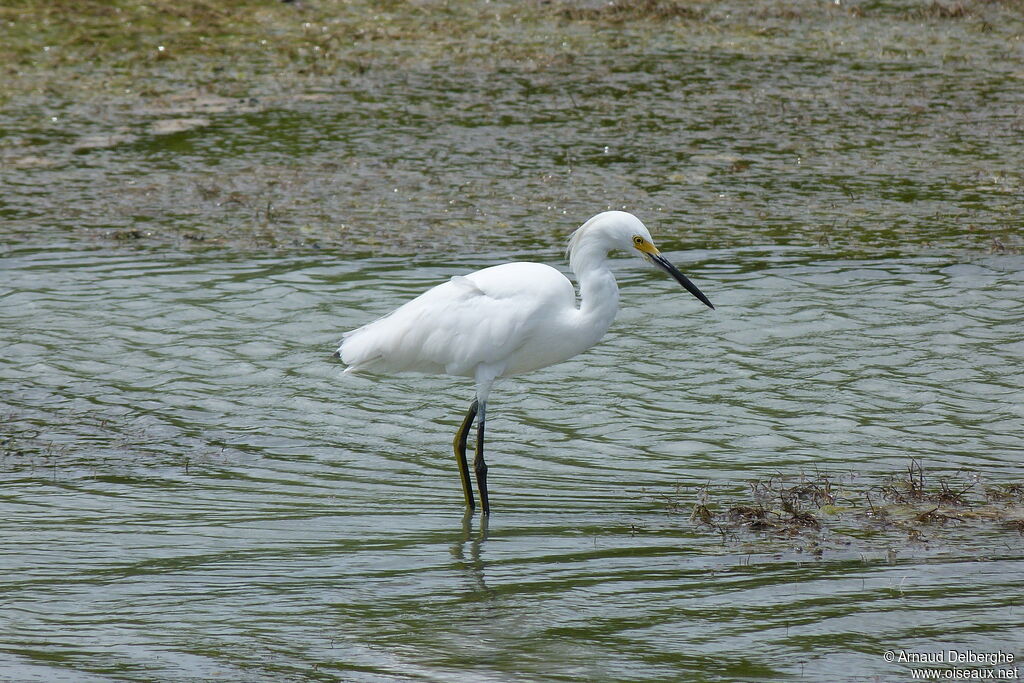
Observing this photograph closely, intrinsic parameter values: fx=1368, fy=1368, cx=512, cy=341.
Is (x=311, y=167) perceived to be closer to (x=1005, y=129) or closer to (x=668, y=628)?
(x=1005, y=129)

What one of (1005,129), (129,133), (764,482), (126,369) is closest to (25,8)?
(129,133)

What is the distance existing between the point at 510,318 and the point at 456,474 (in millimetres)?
1000

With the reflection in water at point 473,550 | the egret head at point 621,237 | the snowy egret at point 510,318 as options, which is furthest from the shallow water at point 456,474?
the egret head at point 621,237

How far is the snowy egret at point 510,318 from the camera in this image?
6609 mm

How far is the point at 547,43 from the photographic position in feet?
54.7

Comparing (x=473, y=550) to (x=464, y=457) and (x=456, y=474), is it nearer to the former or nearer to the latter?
(x=464, y=457)

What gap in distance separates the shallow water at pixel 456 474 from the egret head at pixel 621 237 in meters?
1.06

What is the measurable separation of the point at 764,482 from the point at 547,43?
11086 mm

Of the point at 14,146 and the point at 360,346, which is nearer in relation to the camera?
the point at 360,346

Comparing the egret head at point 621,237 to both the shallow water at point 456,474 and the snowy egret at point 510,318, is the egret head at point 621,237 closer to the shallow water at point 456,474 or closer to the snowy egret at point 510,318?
the snowy egret at point 510,318

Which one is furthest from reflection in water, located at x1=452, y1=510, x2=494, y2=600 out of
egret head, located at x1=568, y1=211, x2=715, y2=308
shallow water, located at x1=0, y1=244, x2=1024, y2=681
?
egret head, located at x1=568, y1=211, x2=715, y2=308

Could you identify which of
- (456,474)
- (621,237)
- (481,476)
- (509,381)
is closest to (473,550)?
(481,476)

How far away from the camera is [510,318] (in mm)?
6609

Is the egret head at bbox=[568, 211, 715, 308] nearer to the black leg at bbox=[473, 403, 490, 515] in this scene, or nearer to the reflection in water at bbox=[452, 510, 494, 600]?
the black leg at bbox=[473, 403, 490, 515]
